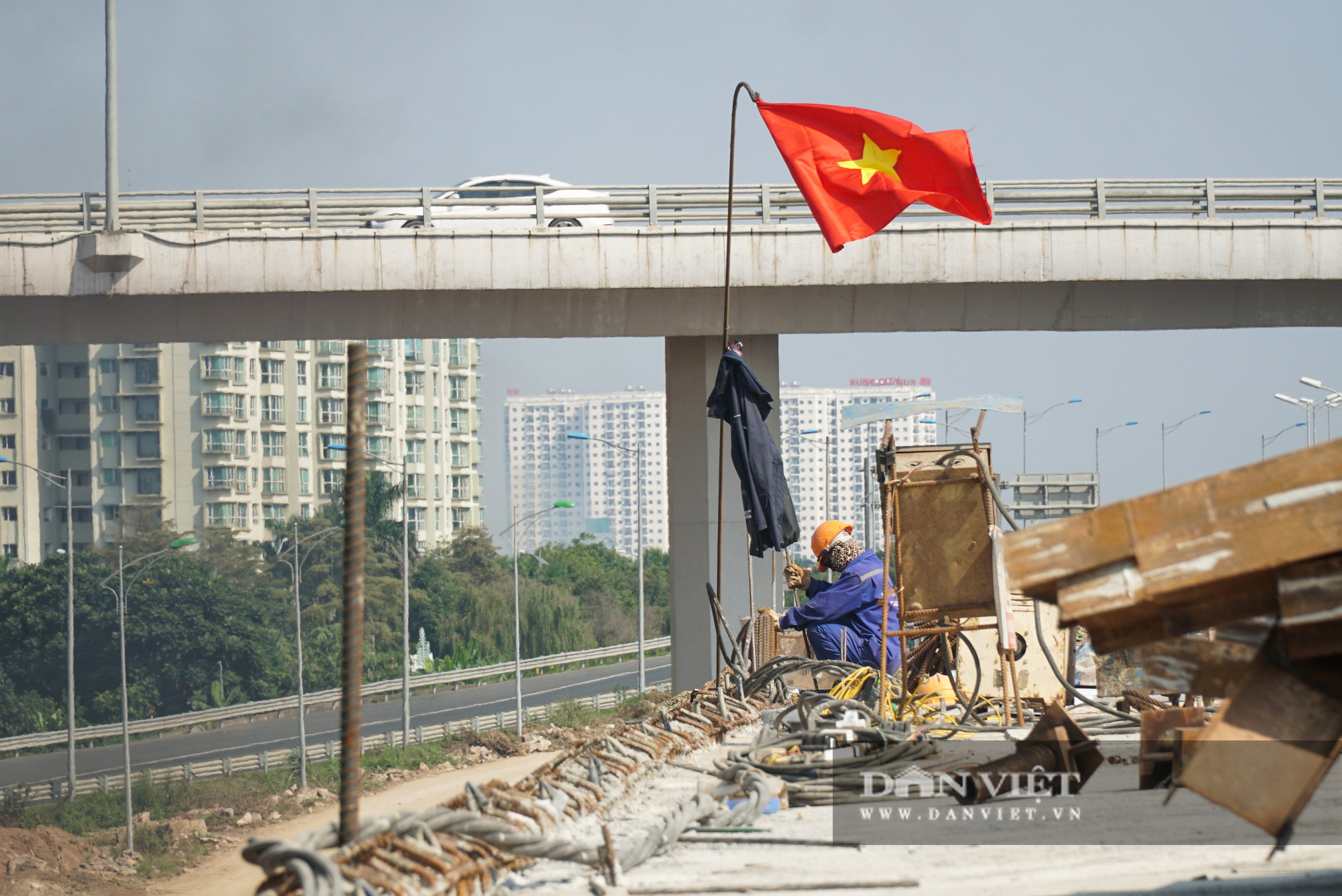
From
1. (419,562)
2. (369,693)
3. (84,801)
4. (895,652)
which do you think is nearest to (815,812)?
(895,652)

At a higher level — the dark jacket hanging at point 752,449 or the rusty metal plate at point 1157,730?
the dark jacket hanging at point 752,449

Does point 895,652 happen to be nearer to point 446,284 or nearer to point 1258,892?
point 1258,892

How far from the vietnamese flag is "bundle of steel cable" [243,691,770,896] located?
6.14m

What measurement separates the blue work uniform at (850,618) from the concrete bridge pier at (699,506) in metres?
10.7

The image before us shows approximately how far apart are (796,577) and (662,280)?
9.97 metres

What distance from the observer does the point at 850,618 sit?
8.92 m

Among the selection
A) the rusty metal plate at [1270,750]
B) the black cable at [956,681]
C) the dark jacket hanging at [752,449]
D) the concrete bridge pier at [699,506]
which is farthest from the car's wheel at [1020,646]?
the concrete bridge pier at [699,506]

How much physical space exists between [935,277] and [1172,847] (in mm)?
15447

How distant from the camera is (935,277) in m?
18.8

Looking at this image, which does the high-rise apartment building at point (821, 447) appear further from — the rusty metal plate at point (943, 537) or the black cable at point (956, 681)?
the rusty metal plate at point (943, 537)

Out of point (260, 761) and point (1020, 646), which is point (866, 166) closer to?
point (1020, 646)

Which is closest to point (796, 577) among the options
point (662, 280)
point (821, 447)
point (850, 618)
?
point (850, 618)

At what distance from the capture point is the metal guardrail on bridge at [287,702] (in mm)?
51094

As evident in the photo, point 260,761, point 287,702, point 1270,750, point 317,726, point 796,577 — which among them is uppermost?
point 1270,750
